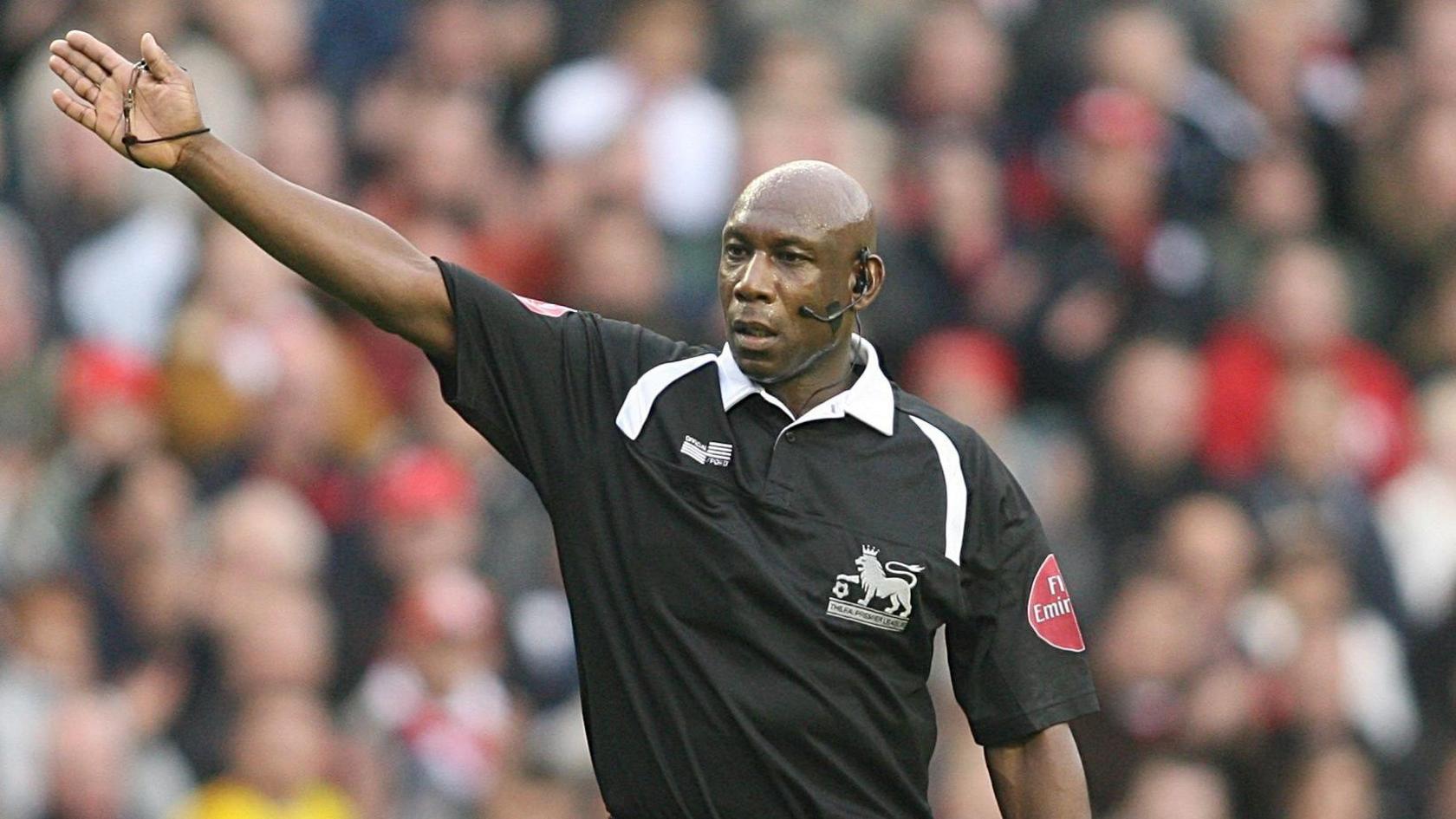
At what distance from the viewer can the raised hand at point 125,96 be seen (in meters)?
4.30

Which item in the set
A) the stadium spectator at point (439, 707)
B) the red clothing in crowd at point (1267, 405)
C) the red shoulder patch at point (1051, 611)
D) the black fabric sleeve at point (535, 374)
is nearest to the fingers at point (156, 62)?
the black fabric sleeve at point (535, 374)

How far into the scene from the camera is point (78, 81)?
432 cm

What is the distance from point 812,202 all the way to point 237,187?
1071 mm

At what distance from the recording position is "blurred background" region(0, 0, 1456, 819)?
7.90 m

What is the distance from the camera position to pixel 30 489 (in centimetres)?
806

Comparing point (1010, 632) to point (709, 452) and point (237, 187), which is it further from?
point (237, 187)

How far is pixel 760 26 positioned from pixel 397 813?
12.7 feet

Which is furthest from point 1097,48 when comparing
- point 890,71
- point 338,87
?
point 338,87

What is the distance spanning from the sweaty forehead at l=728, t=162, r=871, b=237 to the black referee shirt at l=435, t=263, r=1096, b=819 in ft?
0.97

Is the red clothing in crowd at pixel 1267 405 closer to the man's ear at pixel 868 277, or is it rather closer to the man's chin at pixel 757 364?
the man's ear at pixel 868 277

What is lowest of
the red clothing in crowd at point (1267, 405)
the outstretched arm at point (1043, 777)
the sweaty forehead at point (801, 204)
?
the outstretched arm at point (1043, 777)

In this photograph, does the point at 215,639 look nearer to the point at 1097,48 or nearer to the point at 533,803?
the point at 533,803

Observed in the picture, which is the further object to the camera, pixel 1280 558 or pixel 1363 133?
pixel 1363 133

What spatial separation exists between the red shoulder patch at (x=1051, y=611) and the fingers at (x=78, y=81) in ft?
6.38
